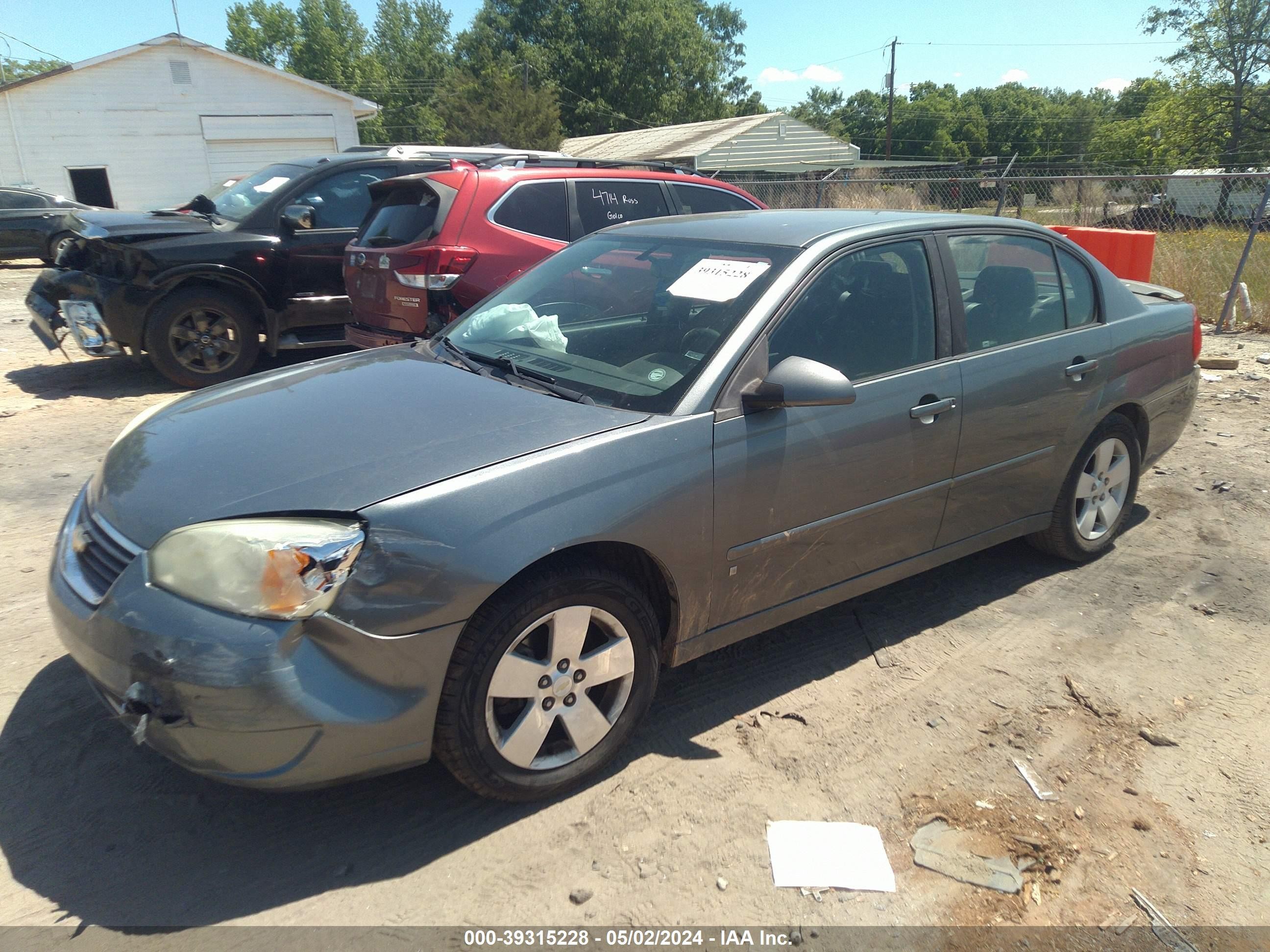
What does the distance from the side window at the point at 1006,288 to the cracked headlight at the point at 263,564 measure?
8.70 feet

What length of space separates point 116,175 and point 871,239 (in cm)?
2992

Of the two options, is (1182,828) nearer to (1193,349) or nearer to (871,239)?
(871,239)

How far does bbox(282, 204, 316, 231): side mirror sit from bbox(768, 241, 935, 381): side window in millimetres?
5438

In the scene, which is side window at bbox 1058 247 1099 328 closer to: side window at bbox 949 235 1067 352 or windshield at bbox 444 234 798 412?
side window at bbox 949 235 1067 352

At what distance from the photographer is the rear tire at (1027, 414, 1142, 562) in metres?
4.27

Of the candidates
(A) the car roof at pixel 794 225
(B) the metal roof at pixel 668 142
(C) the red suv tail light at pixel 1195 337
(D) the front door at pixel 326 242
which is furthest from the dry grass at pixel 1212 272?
(B) the metal roof at pixel 668 142

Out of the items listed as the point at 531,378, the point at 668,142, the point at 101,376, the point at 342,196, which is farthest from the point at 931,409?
the point at 668,142

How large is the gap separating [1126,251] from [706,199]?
534 centimetres

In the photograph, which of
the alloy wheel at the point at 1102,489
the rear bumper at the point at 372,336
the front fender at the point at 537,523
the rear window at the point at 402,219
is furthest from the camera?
the rear window at the point at 402,219

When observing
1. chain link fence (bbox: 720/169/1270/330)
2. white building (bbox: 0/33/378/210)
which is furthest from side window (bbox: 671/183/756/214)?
white building (bbox: 0/33/378/210)

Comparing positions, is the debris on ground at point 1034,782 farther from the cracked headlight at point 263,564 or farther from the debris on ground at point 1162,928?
the cracked headlight at point 263,564

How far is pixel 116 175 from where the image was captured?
27047 millimetres

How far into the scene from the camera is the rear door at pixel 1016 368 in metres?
3.68

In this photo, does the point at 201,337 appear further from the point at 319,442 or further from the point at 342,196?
the point at 319,442
